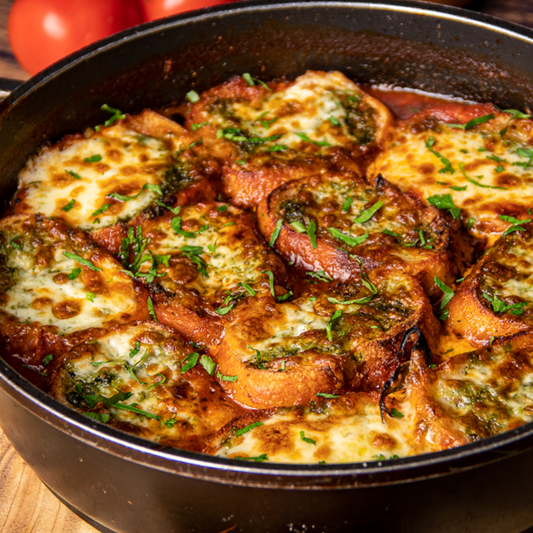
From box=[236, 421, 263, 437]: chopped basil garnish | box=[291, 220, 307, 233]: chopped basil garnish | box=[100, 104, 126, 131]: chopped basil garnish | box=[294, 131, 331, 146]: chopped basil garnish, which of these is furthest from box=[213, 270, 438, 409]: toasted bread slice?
box=[100, 104, 126, 131]: chopped basil garnish

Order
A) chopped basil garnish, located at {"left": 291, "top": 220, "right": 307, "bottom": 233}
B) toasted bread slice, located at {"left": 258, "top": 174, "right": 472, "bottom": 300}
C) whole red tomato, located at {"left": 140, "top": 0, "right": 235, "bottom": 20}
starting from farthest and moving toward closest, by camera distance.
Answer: whole red tomato, located at {"left": 140, "top": 0, "right": 235, "bottom": 20}, chopped basil garnish, located at {"left": 291, "top": 220, "right": 307, "bottom": 233}, toasted bread slice, located at {"left": 258, "top": 174, "right": 472, "bottom": 300}

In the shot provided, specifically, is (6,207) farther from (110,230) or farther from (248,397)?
(248,397)

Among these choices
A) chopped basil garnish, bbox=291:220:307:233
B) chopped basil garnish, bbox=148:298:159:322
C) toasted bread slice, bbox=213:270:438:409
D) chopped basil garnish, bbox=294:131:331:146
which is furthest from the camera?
chopped basil garnish, bbox=294:131:331:146

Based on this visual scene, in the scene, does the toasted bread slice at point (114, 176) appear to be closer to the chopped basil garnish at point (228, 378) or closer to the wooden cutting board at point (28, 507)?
the chopped basil garnish at point (228, 378)

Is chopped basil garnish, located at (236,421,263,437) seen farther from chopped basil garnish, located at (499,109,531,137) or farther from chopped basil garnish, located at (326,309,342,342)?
chopped basil garnish, located at (499,109,531,137)

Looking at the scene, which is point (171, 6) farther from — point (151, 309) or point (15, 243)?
point (151, 309)

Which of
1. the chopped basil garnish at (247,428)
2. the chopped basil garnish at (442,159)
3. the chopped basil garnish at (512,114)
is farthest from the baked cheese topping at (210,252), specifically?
the chopped basil garnish at (512,114)
